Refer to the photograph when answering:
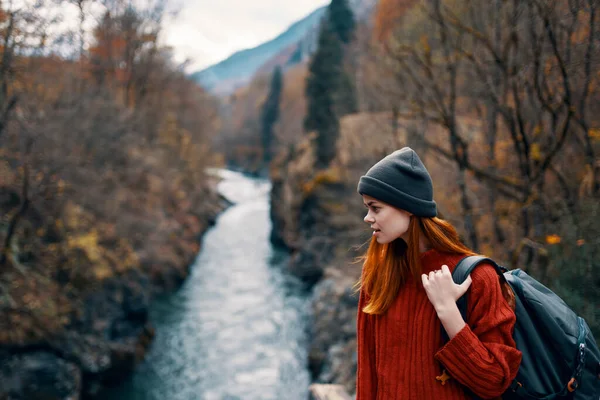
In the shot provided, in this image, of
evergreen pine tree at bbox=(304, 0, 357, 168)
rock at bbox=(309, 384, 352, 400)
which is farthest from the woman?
evergreen pine tree at bbox=(304, 0, 357, 168)

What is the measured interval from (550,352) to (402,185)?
75cm

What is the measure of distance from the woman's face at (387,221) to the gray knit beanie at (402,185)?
3cm

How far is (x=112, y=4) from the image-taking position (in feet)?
59.0

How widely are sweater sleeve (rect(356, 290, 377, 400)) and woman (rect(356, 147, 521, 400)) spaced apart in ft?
0.17

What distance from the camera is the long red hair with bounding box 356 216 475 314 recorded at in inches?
63.9

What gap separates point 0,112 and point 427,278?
9.96 metres

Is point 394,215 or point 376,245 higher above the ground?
point 394,215

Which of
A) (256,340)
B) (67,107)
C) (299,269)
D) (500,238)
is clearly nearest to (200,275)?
(299,269)

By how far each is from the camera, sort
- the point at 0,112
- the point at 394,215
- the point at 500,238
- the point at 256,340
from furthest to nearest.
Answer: the point at 256,340 < the point at 0,112 < the point at 500,238 < the point at 394,215

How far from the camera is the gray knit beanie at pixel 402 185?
159 cm

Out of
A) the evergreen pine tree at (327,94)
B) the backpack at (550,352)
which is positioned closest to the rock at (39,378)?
the backpack at (550,352)

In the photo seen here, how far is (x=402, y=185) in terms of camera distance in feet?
5.24

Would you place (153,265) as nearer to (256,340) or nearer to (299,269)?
(256,340)

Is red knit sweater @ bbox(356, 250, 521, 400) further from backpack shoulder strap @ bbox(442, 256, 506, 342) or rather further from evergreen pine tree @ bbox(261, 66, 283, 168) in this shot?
evergreen pine tree @ bbox(261, 66, 283, 168)
